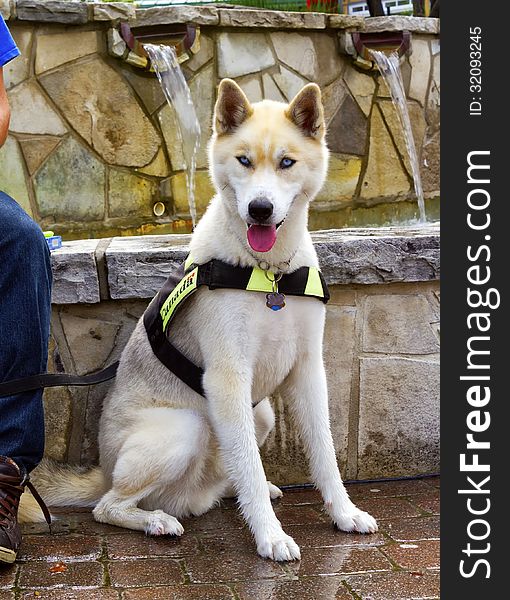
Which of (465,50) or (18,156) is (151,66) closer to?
(18,156)

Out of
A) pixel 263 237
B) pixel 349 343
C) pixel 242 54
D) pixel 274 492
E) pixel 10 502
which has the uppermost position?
pixel 242 54

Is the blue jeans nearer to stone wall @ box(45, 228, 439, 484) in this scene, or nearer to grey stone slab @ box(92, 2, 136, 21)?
stone wall @ box(45, 228, 439, 484)

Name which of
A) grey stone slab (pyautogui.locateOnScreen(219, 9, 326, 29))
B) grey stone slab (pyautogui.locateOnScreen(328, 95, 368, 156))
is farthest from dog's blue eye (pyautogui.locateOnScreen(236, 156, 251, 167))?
grey stone slab (pyautogui.locateOnScreen(328, 95, 368, 156))

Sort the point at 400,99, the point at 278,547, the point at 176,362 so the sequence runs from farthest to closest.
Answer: the point at 400,99, the point at 176,362, the point at 278,547

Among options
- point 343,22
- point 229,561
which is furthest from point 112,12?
point 229,561

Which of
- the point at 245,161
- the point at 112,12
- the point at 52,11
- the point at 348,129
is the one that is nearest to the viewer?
the point at 245,161

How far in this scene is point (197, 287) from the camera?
2809mm

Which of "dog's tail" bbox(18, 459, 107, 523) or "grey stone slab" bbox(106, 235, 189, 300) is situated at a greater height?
"grey stone slab" bbox(106, 235, 189, 300)

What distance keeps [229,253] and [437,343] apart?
3.55 ft

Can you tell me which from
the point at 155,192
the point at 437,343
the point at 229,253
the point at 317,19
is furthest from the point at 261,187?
the point at 317,19

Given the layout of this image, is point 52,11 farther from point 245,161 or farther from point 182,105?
point 245,161

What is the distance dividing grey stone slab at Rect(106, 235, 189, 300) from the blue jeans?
1.44 feet

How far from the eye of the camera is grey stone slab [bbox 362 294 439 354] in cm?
341

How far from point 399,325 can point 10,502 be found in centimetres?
161
